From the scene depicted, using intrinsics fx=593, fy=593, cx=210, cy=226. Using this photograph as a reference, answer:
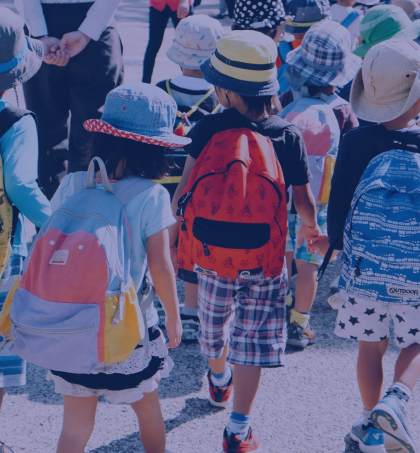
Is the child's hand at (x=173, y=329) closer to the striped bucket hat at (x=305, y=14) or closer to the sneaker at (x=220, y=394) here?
the sneaker at (x=220, y=394)

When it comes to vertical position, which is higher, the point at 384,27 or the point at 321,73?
the point at 384,27

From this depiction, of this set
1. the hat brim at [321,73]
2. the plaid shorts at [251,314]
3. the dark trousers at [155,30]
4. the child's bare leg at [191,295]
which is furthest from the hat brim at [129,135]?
the dark trousers at [155,30]

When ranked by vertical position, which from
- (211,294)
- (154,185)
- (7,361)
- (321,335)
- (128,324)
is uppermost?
(154,185)

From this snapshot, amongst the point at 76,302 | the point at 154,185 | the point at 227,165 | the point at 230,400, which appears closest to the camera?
the point at 76,302

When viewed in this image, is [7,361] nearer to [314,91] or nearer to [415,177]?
[415,177]

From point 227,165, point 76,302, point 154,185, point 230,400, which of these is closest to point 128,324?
point 76,302

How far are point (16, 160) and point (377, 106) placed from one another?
54.0 inches

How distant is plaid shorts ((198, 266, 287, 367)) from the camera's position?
2.39m

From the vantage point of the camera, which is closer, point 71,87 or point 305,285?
point 305,285

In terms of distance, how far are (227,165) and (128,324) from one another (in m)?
0.70

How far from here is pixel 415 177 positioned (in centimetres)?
209

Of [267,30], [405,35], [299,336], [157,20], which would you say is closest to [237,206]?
[299,336]

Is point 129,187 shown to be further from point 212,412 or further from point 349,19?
point 349,19

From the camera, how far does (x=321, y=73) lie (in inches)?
119
